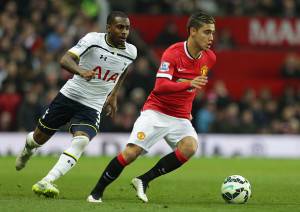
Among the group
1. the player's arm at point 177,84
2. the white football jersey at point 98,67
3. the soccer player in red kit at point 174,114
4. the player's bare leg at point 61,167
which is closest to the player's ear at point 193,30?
the soccer player in red kit at point 174,114

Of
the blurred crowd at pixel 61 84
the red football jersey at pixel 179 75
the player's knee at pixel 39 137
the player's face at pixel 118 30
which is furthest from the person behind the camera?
the blurred crowd at pixel 61 84

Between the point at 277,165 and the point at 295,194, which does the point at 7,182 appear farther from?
the point at 277,165

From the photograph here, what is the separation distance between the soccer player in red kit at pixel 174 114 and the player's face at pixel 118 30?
27.8 inches

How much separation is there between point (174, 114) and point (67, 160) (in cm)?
139

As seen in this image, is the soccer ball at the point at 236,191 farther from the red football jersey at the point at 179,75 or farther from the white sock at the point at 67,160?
the white sock at the point at 67,160

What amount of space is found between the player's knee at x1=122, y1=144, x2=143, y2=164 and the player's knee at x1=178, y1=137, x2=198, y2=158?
0.54 metres

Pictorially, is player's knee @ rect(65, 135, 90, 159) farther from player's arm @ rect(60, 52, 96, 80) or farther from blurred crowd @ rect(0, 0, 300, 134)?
blurred crowd @ rect(0, 0, 300, 134)

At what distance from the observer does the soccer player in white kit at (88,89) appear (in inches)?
403

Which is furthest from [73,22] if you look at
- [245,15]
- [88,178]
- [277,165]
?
[88,178]

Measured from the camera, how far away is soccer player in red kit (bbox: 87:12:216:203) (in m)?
10.0

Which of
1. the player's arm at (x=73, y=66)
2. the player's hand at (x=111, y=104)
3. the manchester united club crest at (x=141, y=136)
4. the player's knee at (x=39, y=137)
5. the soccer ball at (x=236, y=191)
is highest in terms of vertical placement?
the player's arm at (x=73, y=66)

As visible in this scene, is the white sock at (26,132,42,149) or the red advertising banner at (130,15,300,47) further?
the red advertising banner at (130,15,300,47)

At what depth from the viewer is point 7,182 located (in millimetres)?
12539

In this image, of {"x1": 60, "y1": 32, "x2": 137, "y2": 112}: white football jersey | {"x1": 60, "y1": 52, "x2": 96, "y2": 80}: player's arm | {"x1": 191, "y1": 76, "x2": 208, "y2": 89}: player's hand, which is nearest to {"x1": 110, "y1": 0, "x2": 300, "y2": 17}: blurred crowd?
{"x1": 60, "y1": 32, "x2": 137, "y2": 112}: white football jersey
